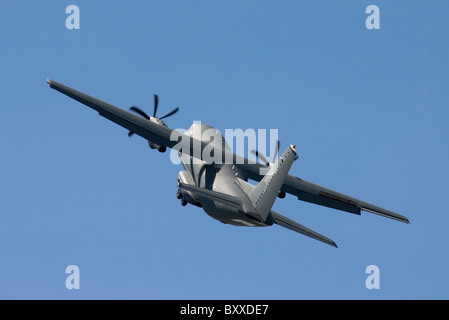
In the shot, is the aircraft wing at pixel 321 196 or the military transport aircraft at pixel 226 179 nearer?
the military transport aircraft at pixel 226 179

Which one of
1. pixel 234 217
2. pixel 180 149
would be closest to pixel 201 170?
pixel 180 149

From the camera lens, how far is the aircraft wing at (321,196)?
50.5 meters

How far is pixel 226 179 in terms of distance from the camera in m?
47.8

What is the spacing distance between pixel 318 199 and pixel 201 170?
7413 mm

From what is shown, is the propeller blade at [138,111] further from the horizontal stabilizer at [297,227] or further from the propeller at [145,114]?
the horizontal stabilizer at [297,227]

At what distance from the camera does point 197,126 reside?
Answer: 174 ft

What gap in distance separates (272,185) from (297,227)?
3.94 metres

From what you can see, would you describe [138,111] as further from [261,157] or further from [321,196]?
[321,196]

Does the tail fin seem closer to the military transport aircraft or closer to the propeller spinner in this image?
the military transport aircraft

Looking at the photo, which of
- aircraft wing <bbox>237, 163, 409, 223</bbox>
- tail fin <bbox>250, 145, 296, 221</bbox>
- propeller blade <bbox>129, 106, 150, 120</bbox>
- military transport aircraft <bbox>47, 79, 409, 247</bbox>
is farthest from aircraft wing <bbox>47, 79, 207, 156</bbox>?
tail fin <bbox>250, 145, 296, 221</bbox>

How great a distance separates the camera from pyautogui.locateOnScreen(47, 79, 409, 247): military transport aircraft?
1762 inches

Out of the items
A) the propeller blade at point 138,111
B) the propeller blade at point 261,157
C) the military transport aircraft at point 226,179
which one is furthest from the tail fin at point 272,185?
the propeller blade at point 138,111

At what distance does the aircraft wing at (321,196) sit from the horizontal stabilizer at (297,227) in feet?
11.8
